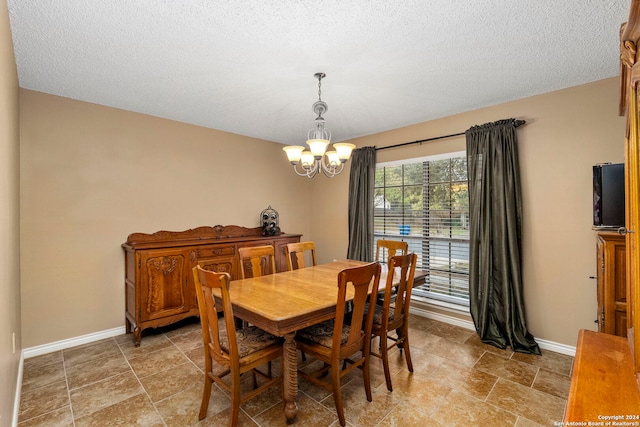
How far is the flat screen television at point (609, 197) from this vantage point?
7.11ft

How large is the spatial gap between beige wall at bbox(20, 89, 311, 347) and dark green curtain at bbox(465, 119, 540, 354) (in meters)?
3.25

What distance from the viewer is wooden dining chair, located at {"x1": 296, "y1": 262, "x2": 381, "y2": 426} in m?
1.86

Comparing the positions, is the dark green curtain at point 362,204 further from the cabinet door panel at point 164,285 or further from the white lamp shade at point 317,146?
the cabinet door panel at point 164,285

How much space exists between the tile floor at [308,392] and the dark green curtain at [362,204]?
1.58 m

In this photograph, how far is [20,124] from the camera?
2777 mm

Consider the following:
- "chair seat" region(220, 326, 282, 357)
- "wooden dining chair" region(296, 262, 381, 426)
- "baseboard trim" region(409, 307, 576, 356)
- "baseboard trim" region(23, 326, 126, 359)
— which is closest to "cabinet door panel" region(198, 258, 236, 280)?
"baseboard trim" region(23, 326, 126, 359)

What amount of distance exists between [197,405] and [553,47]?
3613 millimetres

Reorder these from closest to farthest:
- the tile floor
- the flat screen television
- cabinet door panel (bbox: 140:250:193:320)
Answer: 1. the tile floor
2. the flat screen television
3. cabinet door panel (bbox: 140:250:193:320)

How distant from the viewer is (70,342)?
9.92 feet

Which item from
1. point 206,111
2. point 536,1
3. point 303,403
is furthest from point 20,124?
point 536,1

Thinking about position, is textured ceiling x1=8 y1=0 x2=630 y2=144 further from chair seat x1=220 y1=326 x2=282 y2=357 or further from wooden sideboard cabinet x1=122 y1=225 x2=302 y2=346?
chair seat x1=220 y1=326 x2=282 y2=357

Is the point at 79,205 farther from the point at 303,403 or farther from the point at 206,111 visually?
the point at 303,403

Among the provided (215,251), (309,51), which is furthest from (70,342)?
(309,51)

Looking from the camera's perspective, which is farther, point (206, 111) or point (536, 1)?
point (206, 111)
